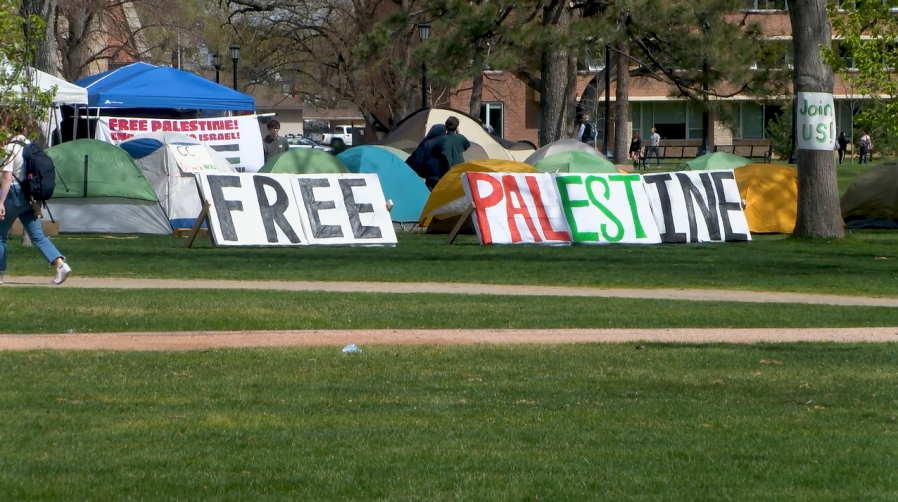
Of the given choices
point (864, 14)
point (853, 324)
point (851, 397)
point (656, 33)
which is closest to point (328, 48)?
point (656, 33)

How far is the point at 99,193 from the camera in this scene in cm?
2197

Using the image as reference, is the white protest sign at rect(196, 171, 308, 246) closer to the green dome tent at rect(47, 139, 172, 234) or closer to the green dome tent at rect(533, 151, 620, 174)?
the green dome tent at rect(47, 139, 172, 234)

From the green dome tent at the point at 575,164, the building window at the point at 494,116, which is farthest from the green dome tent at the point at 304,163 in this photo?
the building window at the point at 494,116

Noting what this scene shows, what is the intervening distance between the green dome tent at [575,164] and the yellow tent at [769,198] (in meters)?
Result: 2.46


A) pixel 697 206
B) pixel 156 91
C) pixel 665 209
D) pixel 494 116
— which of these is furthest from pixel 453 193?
pixel 494 116

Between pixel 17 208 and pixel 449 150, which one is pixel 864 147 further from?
pixel 17 208

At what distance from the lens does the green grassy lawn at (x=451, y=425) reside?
5.93 meters

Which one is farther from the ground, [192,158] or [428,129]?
[428,129]

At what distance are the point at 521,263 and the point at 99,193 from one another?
8.15m

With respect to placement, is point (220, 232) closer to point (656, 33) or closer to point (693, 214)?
point (693, 214)

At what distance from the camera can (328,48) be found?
51000 millimetres

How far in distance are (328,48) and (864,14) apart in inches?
1449

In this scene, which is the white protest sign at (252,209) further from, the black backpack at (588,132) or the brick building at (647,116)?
the brick building at (647,116)

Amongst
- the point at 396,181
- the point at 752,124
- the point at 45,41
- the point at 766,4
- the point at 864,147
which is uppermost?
the point at 766,4
